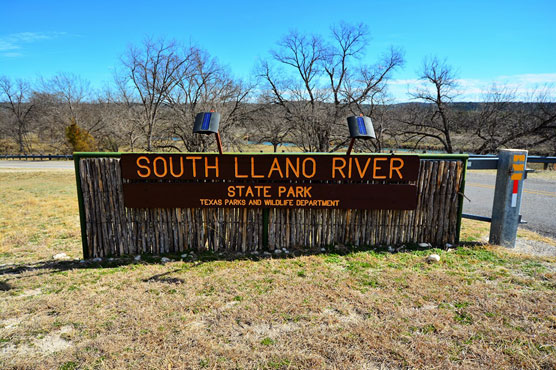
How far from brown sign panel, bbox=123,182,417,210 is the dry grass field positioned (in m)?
0.82

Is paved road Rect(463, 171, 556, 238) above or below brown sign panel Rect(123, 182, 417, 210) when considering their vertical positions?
below

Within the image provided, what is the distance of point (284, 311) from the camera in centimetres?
361

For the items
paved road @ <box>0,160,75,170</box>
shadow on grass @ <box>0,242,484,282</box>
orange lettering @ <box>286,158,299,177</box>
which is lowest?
paved road @ <box>0,160,75,170</box>

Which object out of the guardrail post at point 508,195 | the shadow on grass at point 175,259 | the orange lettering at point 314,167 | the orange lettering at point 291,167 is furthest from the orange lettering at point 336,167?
the guardrail post at point 508,195

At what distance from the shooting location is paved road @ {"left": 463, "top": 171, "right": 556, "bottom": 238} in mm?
7607

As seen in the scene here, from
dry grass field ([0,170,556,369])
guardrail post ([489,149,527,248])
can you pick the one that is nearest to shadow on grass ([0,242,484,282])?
dry grass field ([0,170,556,369])

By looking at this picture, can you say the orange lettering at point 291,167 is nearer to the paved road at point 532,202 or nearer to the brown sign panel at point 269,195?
the brown sign panel at point 269,195

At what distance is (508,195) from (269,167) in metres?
4.10

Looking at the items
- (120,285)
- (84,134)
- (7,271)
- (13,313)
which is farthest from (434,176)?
(84,134)

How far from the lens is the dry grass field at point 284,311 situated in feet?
9.51

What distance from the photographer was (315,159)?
209 inches

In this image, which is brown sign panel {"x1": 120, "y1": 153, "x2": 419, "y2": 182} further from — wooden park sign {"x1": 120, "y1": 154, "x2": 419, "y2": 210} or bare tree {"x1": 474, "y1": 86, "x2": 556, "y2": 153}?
bare tree {"x1": 474, "y1": 86, "x2": 556, "y2": 153}

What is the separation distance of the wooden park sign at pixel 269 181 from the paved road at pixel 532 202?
13.4ft

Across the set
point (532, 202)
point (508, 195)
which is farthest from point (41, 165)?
point (532, 202)
